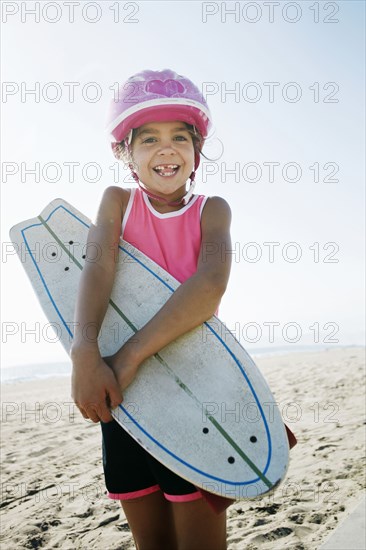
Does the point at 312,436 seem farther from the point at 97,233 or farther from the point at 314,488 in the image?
the point at 97,233

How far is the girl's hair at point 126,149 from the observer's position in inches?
69.7

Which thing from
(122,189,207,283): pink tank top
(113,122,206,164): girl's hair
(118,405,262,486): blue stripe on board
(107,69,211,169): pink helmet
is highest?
(107,69,211,169): pink helmet

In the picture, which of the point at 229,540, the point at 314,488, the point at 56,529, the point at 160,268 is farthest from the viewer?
the point at 314,488

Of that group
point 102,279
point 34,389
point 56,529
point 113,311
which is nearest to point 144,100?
point 102,279

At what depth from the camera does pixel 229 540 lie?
8.85 ft

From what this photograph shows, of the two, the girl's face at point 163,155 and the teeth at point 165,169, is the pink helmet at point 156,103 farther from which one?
the teeth at point 165,169

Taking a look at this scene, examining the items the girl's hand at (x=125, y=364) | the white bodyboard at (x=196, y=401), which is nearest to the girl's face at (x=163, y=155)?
the white bodyboard at (x=196, y=401)

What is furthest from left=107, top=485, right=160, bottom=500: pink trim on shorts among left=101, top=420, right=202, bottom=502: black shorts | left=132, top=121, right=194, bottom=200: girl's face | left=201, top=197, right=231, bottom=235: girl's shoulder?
left=132, top=121, right=194, bottom=200: girl's face

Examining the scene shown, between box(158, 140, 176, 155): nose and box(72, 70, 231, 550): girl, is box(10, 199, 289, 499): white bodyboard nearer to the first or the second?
box(72, 70, 231, 550): girl

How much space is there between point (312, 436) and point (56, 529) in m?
2.81

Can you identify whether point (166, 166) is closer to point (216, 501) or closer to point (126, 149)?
point (126, 149)

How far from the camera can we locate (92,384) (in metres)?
1.40

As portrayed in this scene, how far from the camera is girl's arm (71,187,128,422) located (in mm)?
1413

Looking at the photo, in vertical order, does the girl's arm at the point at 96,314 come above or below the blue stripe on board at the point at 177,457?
above
